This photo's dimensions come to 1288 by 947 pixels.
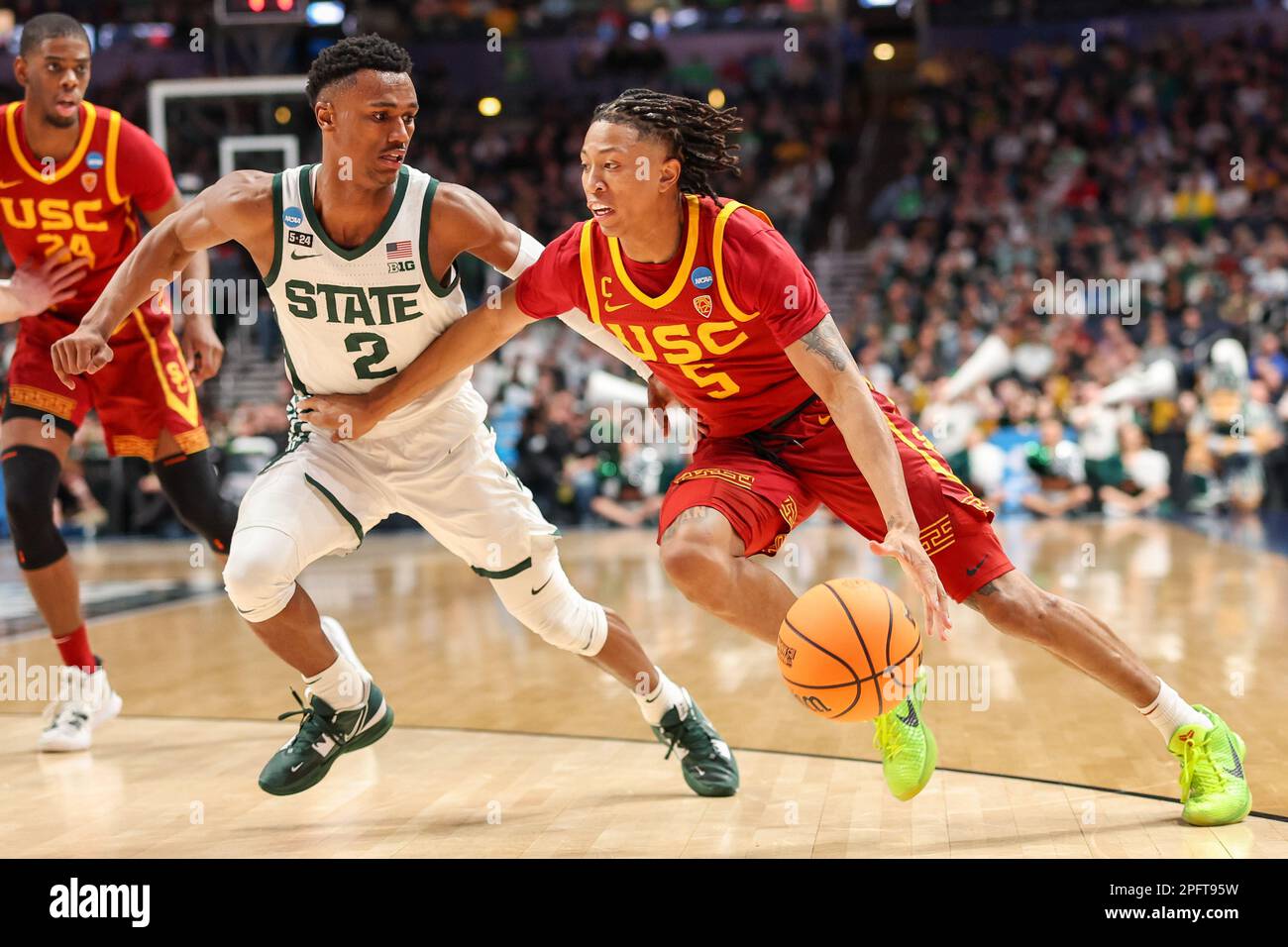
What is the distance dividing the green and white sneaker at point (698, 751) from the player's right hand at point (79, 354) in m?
1.92

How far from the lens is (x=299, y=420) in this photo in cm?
411

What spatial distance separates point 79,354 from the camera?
3.59 m

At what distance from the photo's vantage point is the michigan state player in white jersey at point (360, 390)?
149 inches

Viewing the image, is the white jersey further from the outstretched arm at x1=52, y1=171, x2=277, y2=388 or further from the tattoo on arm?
the tattoo on arm

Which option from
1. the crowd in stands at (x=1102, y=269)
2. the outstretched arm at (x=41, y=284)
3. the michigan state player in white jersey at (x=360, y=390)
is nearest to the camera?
the michigan state player in white jersey at (x=360, y=390)

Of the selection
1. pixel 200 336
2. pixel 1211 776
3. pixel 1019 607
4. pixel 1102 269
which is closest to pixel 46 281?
pixel 200 336

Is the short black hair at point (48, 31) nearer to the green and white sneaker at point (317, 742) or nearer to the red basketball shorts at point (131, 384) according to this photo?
the red basketball shorts at point (131, 384)

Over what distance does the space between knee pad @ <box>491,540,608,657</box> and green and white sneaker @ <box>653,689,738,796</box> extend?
0.32 m

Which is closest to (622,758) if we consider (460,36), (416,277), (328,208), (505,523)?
(505,523)

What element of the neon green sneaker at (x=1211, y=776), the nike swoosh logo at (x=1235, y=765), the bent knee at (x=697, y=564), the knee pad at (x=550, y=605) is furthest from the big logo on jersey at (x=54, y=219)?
the nike swoosh logo at (x=1235, y=765)

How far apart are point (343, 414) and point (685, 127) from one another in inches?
49.6

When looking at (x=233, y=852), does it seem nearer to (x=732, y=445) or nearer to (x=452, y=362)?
(x=452, y=362)

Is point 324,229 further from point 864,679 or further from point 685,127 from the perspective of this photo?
point 864,679

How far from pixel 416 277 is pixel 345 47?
66 cm
